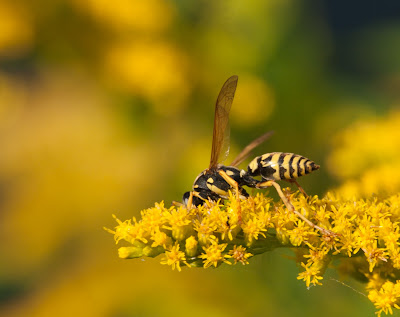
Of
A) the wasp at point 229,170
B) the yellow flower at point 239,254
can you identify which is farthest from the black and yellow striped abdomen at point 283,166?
the yellow flower at point 239,254

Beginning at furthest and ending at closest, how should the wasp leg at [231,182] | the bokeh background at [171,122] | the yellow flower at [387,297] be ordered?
the bokeh background at [171,122] < the wasp leg at [231,182] < the yellow flower at [387,297]

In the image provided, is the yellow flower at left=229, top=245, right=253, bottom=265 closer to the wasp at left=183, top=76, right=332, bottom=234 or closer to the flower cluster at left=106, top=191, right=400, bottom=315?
the flower cluster at left=106, top=191, right=400, bottom=315

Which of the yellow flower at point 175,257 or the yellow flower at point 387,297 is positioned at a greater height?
the yellow flower at point 175,257

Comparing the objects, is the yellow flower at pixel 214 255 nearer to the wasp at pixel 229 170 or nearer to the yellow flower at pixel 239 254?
the yellow flower at pixel 239 254

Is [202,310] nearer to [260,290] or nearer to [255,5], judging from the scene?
[260,290]

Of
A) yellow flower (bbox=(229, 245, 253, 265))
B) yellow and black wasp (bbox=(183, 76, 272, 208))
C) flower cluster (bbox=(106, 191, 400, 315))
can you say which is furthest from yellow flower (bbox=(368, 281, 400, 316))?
yellow and black wasp (bbox=(183, 76, 272, 208))

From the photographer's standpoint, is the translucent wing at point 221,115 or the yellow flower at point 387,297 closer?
the yellow flower at point 387,297

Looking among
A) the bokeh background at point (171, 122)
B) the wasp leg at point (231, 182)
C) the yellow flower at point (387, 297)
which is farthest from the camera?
the bokeh background at point (171, 122)

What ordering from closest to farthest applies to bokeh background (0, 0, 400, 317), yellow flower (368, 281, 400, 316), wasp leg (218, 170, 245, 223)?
1. yellow flower (368, 281, 400, 316)
2. wasp leg (218, 170, 245, 223)
3. bokeh background (0, 0, 400, 317)
